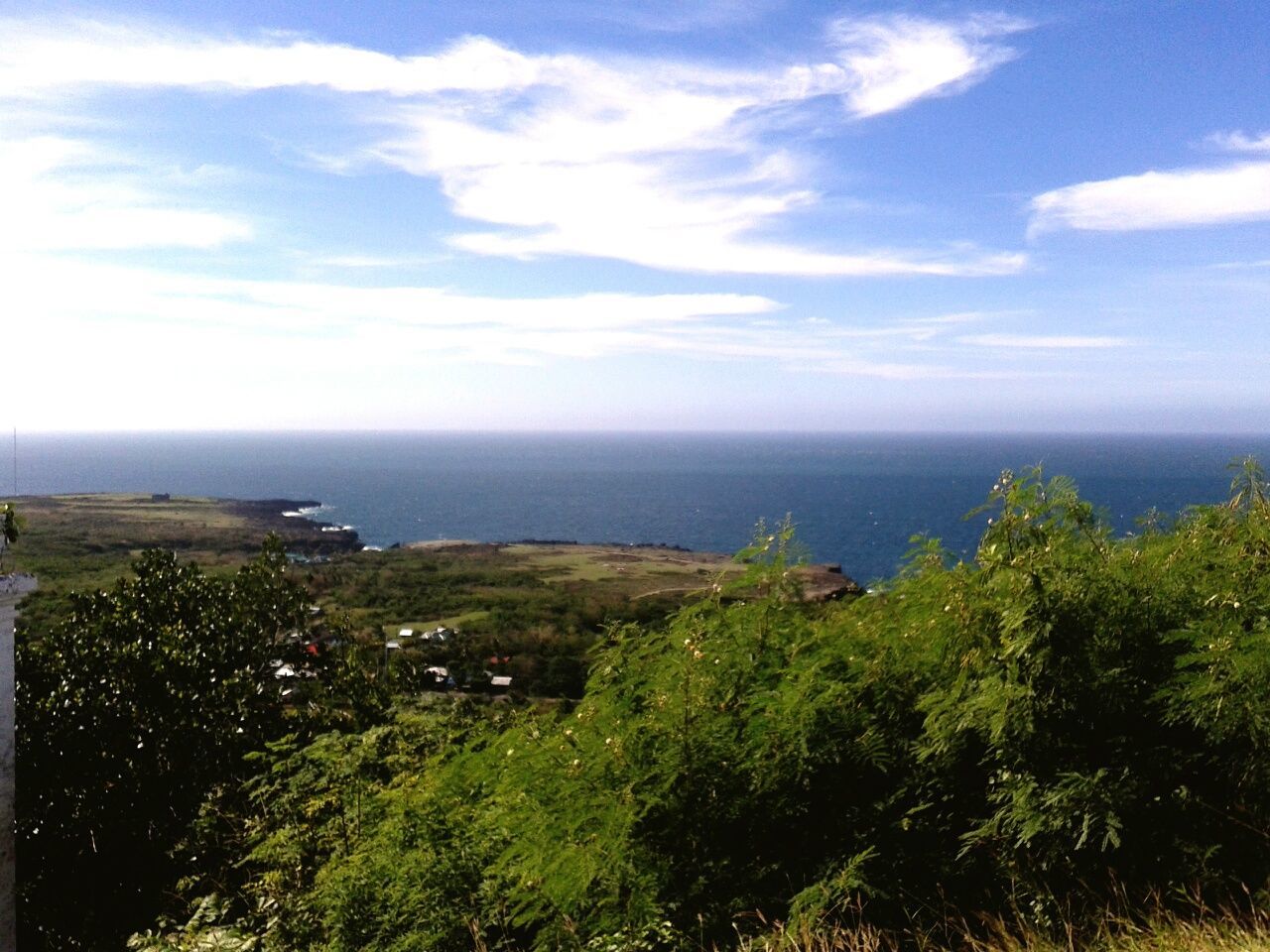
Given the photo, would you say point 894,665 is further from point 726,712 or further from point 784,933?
point 784,933

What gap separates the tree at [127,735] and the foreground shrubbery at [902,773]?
532 centimetres

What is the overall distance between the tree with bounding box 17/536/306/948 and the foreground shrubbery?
5322mm

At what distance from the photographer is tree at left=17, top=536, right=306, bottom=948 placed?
8.44 metres

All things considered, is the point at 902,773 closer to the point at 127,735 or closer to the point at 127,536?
the point at 127,735

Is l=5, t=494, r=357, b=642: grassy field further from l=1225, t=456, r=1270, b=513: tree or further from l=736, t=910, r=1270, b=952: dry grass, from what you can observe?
l=1225, t=456, r=1270, b=513: tree

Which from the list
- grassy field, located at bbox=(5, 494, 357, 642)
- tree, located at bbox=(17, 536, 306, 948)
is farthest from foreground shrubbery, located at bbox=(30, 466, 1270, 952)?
grassy field, located at bbox=(5, 494, 357, 642)

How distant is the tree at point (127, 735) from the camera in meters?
8.44

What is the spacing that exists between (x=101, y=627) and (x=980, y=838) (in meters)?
10.6

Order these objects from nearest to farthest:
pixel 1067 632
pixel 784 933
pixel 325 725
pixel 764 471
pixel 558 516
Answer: pixel 784 933, pixel 1067 632, pixel 325 725, pixel 558 516, pixel 764 471

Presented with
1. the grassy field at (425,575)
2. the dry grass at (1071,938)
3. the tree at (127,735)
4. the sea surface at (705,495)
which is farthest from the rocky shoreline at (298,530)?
the dry grass at (1071,938)

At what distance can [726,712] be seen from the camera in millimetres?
3906

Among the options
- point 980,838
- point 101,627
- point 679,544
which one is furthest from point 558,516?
point 980,838

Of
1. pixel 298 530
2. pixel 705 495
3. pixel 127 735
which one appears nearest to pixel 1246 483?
pixel 127 735

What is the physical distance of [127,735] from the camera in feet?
32.7
